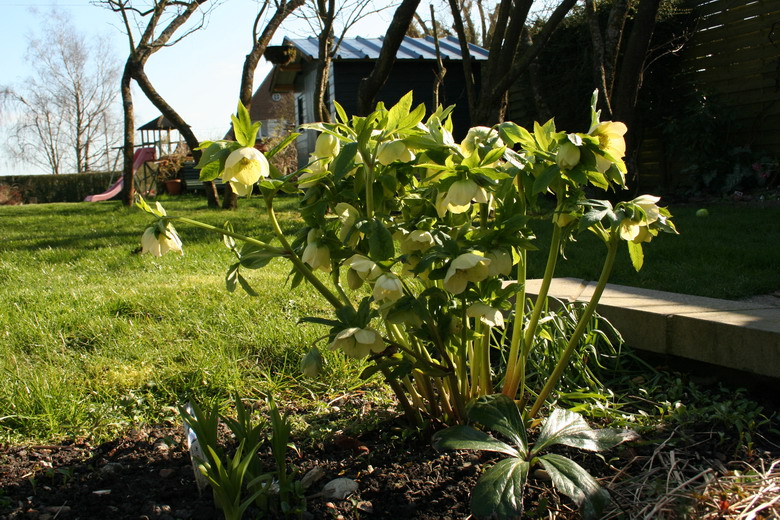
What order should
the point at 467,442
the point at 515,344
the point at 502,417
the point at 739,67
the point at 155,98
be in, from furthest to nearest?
the point at 155,98, the point at 739,67, the point at 515,344, the point at 502,417, the point at 467,442

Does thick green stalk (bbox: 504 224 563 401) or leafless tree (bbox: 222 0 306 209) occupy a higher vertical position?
leafless tree (bbox: 222 0 306 209)

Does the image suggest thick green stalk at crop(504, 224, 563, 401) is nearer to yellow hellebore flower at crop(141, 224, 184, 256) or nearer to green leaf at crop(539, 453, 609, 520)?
green leaf at crop(539, 453, 609, 520)

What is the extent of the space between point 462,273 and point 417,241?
0.15 meters

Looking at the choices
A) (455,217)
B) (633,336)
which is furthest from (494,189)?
(633,336)

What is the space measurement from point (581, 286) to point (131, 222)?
5.90 metres

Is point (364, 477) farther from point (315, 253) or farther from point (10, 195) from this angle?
point (10, 195)

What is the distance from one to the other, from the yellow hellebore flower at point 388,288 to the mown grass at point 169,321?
0.92m

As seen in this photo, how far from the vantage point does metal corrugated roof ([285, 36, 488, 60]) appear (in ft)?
43.0

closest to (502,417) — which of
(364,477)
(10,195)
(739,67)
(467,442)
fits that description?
(467,442)

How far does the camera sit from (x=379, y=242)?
1.25 m

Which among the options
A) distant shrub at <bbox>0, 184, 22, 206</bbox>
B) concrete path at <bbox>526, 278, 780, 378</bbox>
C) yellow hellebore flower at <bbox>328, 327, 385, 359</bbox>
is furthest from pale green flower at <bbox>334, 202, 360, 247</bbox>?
distant shrub at <bbox>0, 184, 22, 206</bbox>

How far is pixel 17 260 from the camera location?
16.0 feet

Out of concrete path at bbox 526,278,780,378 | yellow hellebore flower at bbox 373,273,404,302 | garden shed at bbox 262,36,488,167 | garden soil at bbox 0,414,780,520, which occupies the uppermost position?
garden shed at bbox 262,36,488,167

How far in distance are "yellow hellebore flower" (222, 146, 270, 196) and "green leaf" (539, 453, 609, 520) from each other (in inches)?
31.7
